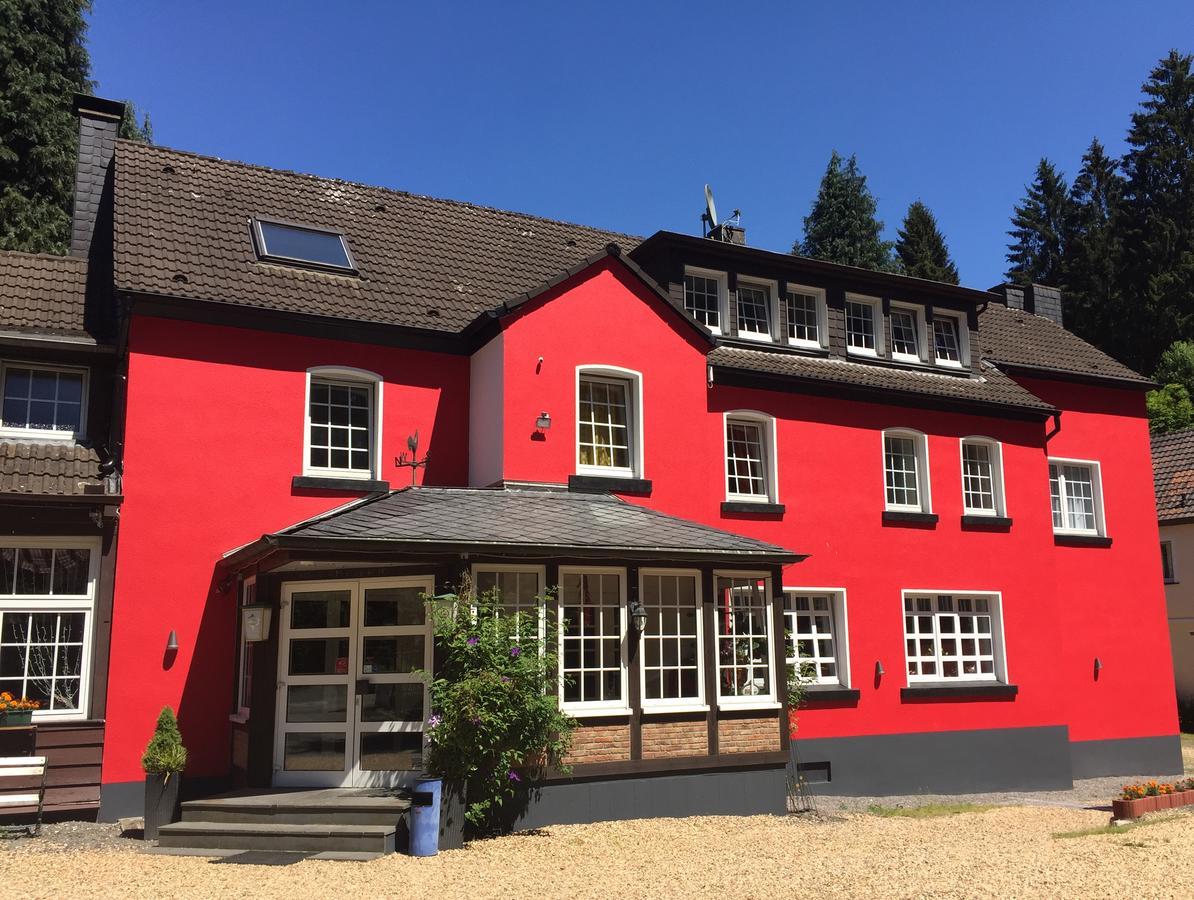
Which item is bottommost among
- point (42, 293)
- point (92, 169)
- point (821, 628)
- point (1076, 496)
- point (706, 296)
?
point (821, 628)

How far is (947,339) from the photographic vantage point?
778 inches

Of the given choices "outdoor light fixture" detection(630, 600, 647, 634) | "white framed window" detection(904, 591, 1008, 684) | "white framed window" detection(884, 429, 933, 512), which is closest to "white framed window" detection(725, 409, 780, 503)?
"white framed window" detection(884, 429, 933, 512)

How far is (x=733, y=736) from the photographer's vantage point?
12922 mm

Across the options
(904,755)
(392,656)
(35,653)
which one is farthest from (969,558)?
(35,653)

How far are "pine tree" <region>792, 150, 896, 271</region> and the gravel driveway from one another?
40.5 meters

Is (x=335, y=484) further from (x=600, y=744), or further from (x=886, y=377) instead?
(x=886, y=377)

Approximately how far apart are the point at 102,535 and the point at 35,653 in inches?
62.7

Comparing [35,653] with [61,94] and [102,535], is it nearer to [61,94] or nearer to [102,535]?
[102,535]

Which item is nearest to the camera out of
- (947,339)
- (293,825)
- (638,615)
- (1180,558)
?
(293,825)

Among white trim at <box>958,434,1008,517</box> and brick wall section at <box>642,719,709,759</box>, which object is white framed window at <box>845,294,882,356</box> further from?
brick wall section at <box>642,719,709,759</box>

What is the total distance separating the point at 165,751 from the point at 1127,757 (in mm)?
17329

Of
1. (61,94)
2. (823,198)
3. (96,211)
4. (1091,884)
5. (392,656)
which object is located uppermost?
(823,198)

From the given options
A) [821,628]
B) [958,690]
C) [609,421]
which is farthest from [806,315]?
[958,690]

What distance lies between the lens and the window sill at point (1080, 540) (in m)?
19.7
